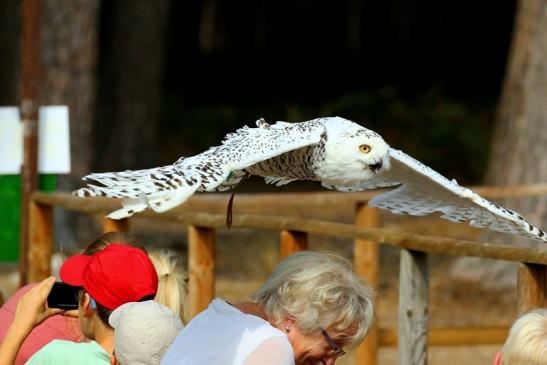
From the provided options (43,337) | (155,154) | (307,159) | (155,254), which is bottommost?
(155,154)

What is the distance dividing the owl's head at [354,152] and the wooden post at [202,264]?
133 cm

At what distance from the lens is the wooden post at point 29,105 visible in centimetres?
649

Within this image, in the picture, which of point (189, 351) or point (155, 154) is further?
point (155, 154)

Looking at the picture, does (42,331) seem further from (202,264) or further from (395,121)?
(395,121)

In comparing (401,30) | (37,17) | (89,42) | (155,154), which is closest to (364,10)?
(401,30)

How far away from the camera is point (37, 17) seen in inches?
259

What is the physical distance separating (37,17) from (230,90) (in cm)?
1655

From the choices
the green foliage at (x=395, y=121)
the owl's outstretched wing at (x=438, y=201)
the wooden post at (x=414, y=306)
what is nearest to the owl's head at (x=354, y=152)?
the owl's outstretched wing at (x=438, y=201)

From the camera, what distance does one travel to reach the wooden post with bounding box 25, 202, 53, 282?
6582 mm

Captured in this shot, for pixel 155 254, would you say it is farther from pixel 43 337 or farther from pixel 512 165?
pixel 512 165

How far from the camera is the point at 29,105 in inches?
257

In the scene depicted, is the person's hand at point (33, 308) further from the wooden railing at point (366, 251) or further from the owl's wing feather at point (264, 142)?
the wooden railing at point (366, 251)

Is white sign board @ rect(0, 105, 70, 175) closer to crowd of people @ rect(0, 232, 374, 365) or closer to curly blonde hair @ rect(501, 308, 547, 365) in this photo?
crowd of people @ rect(0, 232, 374, 365)

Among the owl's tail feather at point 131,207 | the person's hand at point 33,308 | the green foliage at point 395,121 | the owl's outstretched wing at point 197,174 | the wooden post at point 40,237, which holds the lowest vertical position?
the green foliage at point 395,121
